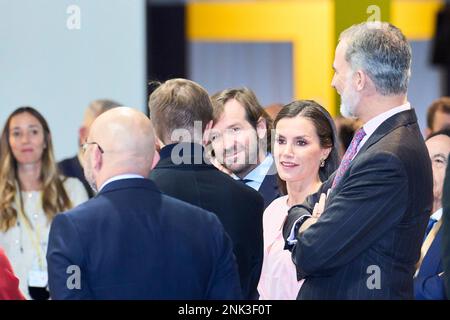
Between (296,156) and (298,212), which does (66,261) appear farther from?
(296,156)

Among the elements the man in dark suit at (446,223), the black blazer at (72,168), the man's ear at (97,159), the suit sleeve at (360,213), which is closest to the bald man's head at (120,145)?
the man's ear at (97,159)

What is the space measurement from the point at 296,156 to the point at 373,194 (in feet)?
2.50

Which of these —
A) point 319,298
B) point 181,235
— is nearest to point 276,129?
point 319,298

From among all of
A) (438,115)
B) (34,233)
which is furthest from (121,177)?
(438,115)

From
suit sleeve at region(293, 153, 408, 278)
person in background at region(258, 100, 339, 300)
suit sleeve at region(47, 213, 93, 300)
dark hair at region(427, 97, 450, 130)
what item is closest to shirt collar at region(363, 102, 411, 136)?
suit sleeve at region(293, 153, 408, 278)

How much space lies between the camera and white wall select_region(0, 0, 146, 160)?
6.20 meters

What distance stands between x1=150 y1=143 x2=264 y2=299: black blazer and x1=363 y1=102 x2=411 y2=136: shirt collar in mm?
456

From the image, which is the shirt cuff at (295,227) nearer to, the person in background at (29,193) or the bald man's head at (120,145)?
the bald man's head at (120,145)

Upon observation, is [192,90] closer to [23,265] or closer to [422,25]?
[23,265]

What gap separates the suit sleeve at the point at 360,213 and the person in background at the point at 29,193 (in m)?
2.05

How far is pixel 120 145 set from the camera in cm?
256

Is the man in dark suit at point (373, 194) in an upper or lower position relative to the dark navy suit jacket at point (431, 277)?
upper

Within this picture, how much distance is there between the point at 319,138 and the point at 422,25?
651cm

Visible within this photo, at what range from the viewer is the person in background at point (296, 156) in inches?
136
